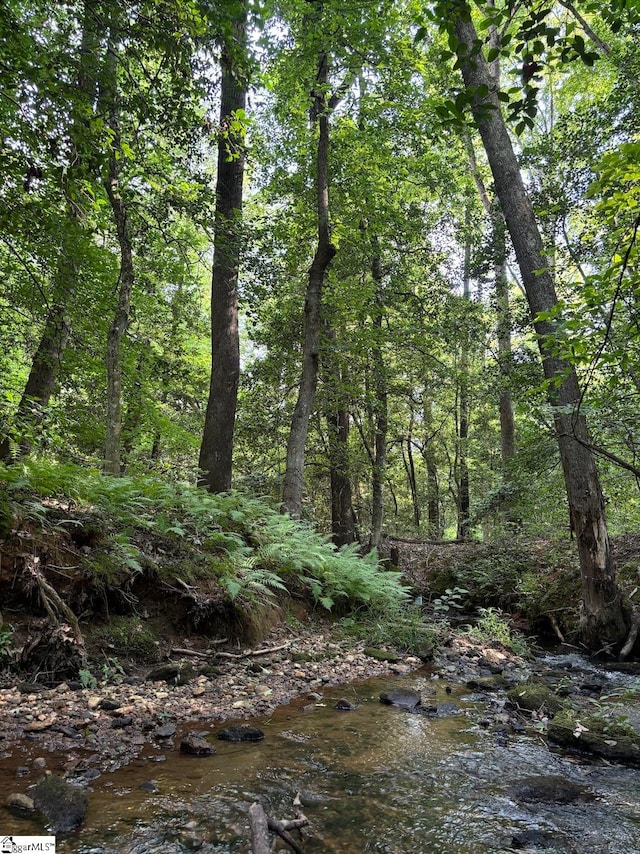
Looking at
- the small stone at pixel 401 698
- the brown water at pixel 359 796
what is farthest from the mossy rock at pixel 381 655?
the brown water at pixel 359 796

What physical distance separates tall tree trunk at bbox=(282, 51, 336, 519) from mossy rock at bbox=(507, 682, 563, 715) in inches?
246

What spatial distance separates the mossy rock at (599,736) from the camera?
12.4 feet

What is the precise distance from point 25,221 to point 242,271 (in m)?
5.63

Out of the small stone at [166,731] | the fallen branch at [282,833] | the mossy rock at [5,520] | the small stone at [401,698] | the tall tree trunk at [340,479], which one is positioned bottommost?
the small stone at [401,698]

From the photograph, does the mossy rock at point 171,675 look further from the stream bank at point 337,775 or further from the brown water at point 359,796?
the brown water at point 359,796

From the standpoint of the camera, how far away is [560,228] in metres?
12.5

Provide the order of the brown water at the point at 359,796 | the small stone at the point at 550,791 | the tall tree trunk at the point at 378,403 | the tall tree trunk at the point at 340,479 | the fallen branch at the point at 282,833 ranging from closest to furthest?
1. the fallen branch at the point at 282,833
2. the brown water at the point at 359,796
3. the small stone at the point at 550,791
4. the tall tree trunk at the point at 378,403
5. the tall tree trunk at the point at 340,479

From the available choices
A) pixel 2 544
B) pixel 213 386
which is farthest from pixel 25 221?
pixel 213 386

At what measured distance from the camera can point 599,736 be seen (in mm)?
3967

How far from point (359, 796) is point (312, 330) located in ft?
31.0

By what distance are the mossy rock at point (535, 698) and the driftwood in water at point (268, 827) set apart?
116 inches

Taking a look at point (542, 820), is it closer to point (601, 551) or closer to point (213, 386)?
point (601, 551)

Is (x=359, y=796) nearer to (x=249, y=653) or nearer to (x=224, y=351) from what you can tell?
(x=249, y=653)

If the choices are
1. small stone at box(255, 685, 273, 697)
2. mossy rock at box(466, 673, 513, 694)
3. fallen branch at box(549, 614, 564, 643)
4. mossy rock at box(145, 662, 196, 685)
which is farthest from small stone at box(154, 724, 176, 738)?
fallen branch at box(549, 614, 564, 643)
